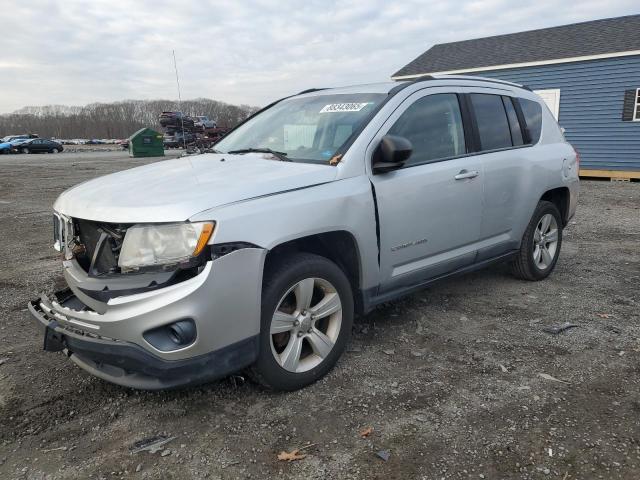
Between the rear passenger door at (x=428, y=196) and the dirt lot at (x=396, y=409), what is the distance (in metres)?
0.57

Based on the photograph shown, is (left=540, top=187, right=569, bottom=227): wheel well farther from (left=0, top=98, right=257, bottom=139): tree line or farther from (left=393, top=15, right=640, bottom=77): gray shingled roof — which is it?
(left=0, top=98, right=257, bottom=139): tree line

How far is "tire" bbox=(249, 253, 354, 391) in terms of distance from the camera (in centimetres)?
276

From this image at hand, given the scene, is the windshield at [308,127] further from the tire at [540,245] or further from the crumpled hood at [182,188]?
the tire at [540,245]

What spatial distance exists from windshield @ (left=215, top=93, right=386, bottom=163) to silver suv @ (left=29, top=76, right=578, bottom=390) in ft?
0.05

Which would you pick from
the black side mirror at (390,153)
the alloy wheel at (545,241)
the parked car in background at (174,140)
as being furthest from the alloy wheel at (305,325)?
the parked car in background at (174,140)

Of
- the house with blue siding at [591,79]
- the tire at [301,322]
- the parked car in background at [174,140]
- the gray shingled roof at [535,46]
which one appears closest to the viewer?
the tire at [301,322]

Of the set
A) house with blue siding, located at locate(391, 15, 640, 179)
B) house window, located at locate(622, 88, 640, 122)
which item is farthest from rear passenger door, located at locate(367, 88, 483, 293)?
house with blue siding, located at locate(391, 15, 640, 179)

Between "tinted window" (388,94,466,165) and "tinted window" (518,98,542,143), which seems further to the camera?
"tinted window" (518,98,542,143)

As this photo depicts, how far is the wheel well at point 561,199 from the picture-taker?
5.05 m

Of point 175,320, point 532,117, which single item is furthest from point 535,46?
point 175,320

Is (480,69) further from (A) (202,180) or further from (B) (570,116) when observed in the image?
(A) (202,180)

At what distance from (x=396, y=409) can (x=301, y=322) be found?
0.72m

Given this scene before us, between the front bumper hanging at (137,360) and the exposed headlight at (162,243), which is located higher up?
the exposed headlight at (162,243)

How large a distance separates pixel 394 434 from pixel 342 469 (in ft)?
1.25
